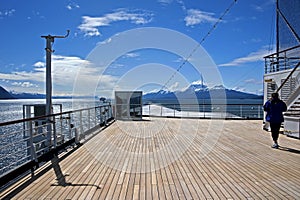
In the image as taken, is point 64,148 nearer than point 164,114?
Yes

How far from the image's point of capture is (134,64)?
383 inches

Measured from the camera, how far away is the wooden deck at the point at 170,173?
8.71ft

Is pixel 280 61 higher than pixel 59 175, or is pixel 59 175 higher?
pixel 280 61

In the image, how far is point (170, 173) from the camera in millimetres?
3346

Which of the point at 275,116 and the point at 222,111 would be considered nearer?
the point at 275,116

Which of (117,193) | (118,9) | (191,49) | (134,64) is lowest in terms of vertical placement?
(117,193)

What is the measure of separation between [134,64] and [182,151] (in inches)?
221

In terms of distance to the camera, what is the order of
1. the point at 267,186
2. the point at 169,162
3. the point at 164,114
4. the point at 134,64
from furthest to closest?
the point at 164,114 < the point at 134,64 < the point at 169,162 < the point at 267,186

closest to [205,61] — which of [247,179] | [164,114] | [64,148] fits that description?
[164,114]

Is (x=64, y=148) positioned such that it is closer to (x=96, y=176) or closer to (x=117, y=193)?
(x=96, y=176)

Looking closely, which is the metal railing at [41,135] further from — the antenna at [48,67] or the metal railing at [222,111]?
the metal railing at [222,111]

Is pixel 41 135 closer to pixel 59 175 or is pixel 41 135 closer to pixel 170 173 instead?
pixel 59 175

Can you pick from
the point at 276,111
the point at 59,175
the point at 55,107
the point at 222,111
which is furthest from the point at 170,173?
the point at 55,107

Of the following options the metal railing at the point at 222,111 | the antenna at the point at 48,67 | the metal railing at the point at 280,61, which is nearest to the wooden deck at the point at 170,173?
the antenna at the point at 48,67
